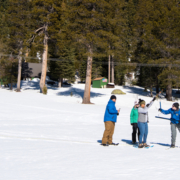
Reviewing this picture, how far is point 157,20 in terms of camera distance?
1474 inches

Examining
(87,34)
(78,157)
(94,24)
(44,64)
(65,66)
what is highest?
(94,24)

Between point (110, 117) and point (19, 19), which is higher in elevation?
point (19, 19)

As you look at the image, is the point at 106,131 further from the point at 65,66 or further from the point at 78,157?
the point at 65,66

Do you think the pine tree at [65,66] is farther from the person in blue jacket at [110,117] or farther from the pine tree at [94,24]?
the person in blue jacket at [110,117]

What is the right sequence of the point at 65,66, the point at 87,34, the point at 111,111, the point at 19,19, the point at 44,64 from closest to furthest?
1. the point at 111,111
2. the point at 87,34
3. the point at 44,64
4. the point at 19,19
5. the point at 65,66

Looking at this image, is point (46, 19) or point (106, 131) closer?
point (106, 131)

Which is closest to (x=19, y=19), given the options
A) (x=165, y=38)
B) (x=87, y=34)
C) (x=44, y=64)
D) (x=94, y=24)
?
(x=44, y=64)

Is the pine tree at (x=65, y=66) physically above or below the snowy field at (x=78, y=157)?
above

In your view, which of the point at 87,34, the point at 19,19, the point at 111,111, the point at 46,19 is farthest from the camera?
the point at 19,19

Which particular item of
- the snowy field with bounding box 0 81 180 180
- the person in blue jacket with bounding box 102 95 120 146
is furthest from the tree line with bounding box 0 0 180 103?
the person in blue jacket with bounding box 102 95 120 146

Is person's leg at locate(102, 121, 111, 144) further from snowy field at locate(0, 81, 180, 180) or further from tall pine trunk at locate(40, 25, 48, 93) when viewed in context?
tall pine trunk at locate(40, 25, 48, 93)

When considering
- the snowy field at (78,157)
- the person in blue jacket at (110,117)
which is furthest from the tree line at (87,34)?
the person in blue jacket at (110,117)

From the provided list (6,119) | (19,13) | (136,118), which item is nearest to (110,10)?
(19,13)

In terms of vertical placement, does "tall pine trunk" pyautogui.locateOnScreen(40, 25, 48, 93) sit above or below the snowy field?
above
